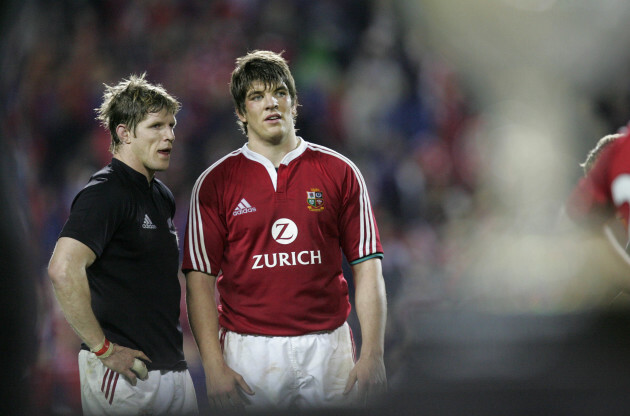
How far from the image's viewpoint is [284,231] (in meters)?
2.23

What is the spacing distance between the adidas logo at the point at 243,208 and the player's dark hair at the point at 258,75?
350 mm

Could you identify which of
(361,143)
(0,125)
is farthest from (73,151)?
(361,143)

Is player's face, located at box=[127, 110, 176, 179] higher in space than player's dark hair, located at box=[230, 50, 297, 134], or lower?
lower

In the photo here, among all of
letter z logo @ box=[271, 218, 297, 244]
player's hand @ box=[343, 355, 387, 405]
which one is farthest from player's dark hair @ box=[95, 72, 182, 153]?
player's hand @ box=[343, 355, 387, 405]

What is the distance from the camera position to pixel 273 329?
2205mm

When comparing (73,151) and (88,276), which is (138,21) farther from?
(88,276)

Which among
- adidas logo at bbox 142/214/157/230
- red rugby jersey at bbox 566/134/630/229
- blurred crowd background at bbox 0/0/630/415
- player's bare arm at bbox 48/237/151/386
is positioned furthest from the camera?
blurred crowd background at bbox 0/0/630/415

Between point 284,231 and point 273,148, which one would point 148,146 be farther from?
point 284,231

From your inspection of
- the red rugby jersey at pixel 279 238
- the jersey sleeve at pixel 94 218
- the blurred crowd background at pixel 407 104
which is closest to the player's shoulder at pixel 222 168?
the red rugby jersey at pixel 279 238

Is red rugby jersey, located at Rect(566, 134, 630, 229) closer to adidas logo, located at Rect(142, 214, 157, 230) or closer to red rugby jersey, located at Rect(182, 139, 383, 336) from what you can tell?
red rugby jersey, located at Rect(182, 139, 383, 336)

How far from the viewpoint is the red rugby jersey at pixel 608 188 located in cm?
146

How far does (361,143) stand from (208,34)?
1654 millimetres

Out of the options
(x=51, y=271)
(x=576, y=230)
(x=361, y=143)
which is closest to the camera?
(x=576, y=230)

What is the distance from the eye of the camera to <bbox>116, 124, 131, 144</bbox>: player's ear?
229cm
